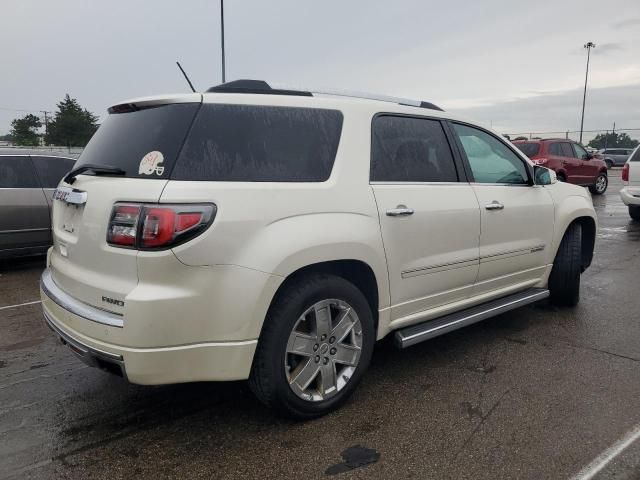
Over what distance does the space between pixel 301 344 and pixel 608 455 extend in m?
1.63

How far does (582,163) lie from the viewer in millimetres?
16922

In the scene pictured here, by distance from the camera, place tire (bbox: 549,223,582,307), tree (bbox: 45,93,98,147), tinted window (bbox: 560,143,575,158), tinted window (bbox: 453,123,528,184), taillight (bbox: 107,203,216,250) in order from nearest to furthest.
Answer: taillight (bbox: 107,203,216,250), tinted window (bbox: 453,123,528,184), tire (bbox: 549,223,582,307), tinted window (bbox: 560,143,575,158), tree (bbox: 45,93,98,147)

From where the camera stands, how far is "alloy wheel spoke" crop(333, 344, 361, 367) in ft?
9.87

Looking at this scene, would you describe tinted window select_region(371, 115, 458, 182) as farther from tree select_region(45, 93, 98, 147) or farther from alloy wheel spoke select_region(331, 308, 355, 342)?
tree select_region(45, 93, 98, 147)

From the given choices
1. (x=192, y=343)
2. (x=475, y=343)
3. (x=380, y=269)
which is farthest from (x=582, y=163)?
(x=192, y=343)

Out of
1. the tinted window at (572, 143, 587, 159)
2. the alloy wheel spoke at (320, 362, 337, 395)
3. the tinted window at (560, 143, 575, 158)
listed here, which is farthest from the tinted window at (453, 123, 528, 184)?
the tinted window at (572, 143, 587, 159)

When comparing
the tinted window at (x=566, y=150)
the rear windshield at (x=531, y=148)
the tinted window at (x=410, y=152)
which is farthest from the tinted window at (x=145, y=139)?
the tinted window at (x=566, y=150)

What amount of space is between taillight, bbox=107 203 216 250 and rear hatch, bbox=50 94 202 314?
0.17ft

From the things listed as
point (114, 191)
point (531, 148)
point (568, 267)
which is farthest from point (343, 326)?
point (531, 148)

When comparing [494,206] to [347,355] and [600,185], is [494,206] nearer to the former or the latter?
[347,355]

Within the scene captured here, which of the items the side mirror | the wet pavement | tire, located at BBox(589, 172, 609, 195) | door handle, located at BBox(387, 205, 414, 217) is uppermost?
the side mirror

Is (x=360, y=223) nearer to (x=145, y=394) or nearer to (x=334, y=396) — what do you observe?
(x=334, y=396)

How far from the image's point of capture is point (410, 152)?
11.4 ft

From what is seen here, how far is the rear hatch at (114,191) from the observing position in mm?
2492
